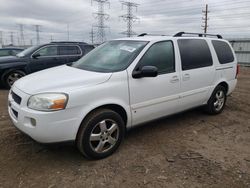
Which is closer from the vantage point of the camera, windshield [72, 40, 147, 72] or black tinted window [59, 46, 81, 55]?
windshield [72, 40, 147, 72]

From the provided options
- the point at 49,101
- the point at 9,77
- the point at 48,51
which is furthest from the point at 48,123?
the point at 48,51

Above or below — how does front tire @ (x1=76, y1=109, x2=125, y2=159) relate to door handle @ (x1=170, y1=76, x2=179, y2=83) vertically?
below

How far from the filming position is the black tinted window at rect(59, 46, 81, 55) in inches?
335

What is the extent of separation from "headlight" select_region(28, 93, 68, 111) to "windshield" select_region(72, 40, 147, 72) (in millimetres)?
843

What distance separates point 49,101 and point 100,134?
819 millimetres

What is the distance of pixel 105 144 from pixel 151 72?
3.98 feet

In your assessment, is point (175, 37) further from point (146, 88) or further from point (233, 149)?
point (233, 149)

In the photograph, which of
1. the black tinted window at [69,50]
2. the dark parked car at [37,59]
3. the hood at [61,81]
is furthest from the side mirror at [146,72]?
the black tinted window at [69,50]

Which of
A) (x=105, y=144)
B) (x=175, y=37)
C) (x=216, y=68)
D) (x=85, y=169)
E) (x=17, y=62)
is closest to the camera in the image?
(x=85, y=169)

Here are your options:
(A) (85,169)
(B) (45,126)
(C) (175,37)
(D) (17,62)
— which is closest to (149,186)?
(A) (85,169)

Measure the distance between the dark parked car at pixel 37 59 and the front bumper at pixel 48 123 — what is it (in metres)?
5.30

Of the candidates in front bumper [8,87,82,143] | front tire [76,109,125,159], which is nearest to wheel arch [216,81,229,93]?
front tire [76,109,125,159]

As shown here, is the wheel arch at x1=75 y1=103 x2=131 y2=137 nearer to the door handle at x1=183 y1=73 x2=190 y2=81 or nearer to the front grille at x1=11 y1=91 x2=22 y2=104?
the front grille at x1=11 y1=91 x2=22 y2=104

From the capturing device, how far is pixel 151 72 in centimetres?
325
